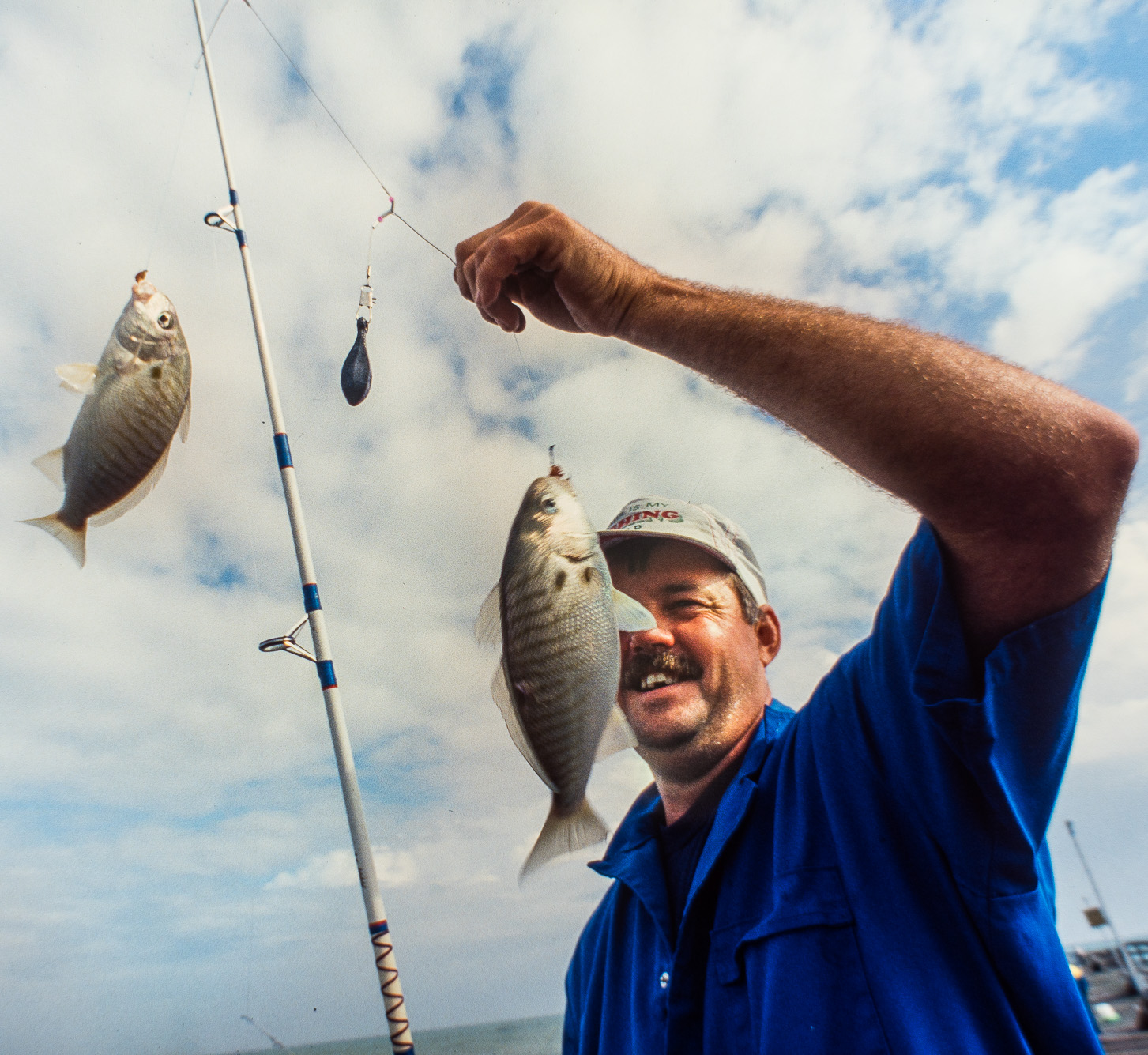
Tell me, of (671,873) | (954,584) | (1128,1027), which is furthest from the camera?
(1128,1027)

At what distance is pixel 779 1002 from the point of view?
5.21ft

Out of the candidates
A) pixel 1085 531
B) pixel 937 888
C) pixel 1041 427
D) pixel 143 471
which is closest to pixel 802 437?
pixel 1041 427

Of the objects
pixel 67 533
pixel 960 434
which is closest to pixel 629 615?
pixel 960 434

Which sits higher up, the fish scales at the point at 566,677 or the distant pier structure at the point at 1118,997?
the fish scales at the point at 566,677

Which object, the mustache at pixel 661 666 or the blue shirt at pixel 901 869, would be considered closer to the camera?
the blue shirt at pixel 901 869

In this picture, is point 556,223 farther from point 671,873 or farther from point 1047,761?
point 671,873

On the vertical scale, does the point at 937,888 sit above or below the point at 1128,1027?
above

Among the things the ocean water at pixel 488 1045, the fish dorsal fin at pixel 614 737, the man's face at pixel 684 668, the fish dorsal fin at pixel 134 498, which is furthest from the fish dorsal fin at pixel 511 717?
the ocean water at pixel 488 1045

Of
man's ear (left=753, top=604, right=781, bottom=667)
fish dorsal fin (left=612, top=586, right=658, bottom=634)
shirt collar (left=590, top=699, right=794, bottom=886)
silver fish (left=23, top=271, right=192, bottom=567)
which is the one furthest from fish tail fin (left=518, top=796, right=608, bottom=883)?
man's ear (left=753, top=604, right=781, bottom=667)

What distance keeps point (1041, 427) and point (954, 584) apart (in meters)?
0.35

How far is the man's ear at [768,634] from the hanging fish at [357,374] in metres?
1.93

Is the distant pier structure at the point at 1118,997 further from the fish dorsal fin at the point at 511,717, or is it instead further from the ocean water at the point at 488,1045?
the ocean water at the point at 488,1045

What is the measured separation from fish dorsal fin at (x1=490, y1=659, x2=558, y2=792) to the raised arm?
0.82 metres

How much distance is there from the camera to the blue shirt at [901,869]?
137cm
